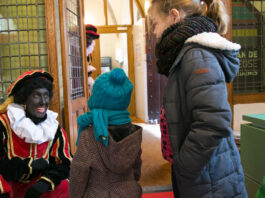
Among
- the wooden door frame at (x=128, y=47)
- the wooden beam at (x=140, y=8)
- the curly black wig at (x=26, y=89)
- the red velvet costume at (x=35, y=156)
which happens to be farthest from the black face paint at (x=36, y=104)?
the wooden door frame at (x=128, y=47)

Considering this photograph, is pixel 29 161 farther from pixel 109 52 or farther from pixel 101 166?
pixel 109 52

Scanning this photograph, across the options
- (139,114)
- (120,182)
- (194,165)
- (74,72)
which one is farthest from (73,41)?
(139,114)

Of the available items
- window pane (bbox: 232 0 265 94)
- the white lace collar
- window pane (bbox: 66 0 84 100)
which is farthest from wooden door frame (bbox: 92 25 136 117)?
the white lace collar

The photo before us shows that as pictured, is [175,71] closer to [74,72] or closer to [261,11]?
[74,72]

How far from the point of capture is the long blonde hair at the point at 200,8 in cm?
110

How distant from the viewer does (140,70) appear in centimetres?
594

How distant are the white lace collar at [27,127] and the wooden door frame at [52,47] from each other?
695 mm

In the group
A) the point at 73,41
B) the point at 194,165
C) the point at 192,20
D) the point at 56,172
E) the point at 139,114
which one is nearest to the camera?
the point at 194,165

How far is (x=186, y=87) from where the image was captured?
0.94 m

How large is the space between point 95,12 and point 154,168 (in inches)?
186

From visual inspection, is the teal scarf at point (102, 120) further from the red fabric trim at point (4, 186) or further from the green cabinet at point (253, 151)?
the green cabinet at point (253, 151)

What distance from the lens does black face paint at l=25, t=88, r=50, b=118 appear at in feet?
5.39

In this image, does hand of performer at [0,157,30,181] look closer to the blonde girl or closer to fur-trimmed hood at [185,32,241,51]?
the blonde girl

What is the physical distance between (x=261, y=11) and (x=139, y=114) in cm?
384
